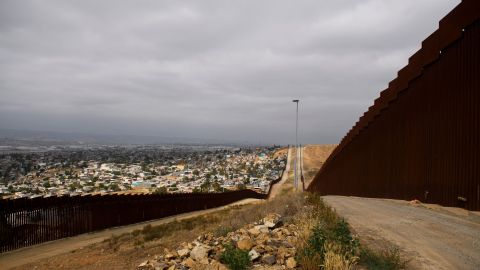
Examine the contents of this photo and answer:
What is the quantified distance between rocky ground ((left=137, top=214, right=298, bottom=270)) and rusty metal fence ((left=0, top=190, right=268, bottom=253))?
31.4ft

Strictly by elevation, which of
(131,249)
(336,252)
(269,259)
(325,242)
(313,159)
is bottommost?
(131,249)

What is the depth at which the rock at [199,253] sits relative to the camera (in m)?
9.32

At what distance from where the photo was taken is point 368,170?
78.6 feet

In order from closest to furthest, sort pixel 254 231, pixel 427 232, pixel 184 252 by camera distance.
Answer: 1. pixel 184 252
2. pixel 427 232
3. pixel 254 231

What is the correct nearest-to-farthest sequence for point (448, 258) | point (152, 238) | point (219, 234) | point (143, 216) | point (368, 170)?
point (448, 258), point (219, 234), point (152, 238), point (368, 170), point (143, 216)

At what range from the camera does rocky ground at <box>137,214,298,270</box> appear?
859 cm

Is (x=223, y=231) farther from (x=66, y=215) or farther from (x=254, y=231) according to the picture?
(x=66, y=215)

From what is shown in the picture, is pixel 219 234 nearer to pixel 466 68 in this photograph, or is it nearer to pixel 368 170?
pixel 466 68

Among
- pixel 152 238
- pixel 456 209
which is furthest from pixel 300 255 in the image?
pixel 152 238

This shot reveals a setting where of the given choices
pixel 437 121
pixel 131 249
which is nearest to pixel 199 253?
pixel 131 249

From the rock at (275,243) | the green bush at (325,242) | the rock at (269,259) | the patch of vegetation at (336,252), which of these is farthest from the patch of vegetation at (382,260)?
the rock at (275,243)

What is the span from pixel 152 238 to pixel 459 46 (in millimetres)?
14462

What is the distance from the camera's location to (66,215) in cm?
1925

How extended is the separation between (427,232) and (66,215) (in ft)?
52.9
